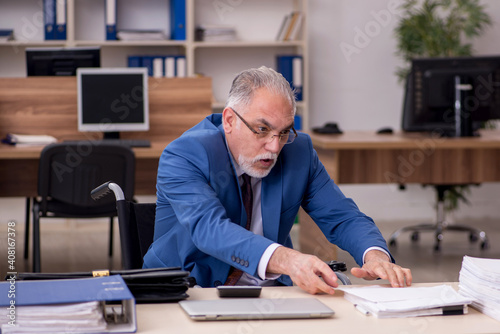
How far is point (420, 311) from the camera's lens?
130 cm

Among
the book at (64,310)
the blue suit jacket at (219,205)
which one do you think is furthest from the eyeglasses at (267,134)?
the book at (64,310)

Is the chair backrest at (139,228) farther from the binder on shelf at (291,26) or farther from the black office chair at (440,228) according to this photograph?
the binder on shelf at (291,26)

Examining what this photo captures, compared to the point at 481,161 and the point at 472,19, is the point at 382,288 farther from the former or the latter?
the point at 472,19

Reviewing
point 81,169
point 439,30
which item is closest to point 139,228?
point 81,169

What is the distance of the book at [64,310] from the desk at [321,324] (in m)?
0.06

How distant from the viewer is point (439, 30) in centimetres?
534

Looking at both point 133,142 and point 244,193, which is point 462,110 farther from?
point 244,193

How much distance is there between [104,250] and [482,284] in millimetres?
3749

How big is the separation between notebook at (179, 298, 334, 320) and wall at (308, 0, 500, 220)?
179 inches

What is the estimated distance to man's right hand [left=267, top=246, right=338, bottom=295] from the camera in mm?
1435

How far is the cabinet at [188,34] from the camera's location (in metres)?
5.37

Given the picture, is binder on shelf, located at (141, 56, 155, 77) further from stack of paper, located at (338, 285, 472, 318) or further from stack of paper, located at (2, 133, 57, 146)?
stack of paper, located at (338, 285, 472, 318)

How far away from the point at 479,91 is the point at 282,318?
3288mm

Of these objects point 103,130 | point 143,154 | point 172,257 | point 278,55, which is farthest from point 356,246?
point 278,55
